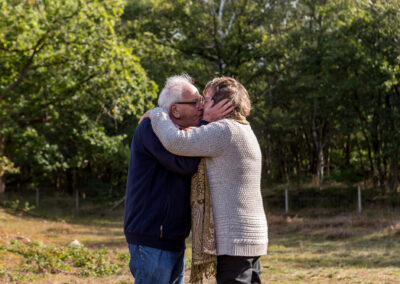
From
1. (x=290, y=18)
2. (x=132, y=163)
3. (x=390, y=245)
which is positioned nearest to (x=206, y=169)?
(x=132, y=163)

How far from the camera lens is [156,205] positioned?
2812 mm

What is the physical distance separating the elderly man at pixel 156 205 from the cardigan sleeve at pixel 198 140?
65 mm

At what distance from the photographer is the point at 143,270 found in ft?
9.25

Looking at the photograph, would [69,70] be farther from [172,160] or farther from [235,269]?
[235,269]

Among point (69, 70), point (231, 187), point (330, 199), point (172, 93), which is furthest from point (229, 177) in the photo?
point (330, 199)

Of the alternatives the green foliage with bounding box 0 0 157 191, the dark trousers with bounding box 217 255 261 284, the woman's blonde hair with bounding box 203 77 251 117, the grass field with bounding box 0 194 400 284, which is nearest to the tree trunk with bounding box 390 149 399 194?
the grass field with bounding box 0 194 400 284

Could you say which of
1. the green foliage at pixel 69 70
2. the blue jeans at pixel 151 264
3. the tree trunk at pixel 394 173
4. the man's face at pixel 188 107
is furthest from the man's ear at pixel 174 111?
the tree trunk at pixel 394 173

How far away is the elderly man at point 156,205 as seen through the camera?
9.21ft

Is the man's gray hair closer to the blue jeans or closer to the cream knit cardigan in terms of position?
the cream knit cardigan

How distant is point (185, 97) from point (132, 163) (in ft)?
1.73

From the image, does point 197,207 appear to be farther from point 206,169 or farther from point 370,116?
point 370,116

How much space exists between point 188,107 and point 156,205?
25.6 inches

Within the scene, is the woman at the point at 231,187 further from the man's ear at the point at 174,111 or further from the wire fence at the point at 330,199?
the wire fence at the point at 330,199

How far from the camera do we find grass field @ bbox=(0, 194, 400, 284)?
7.20 meters
